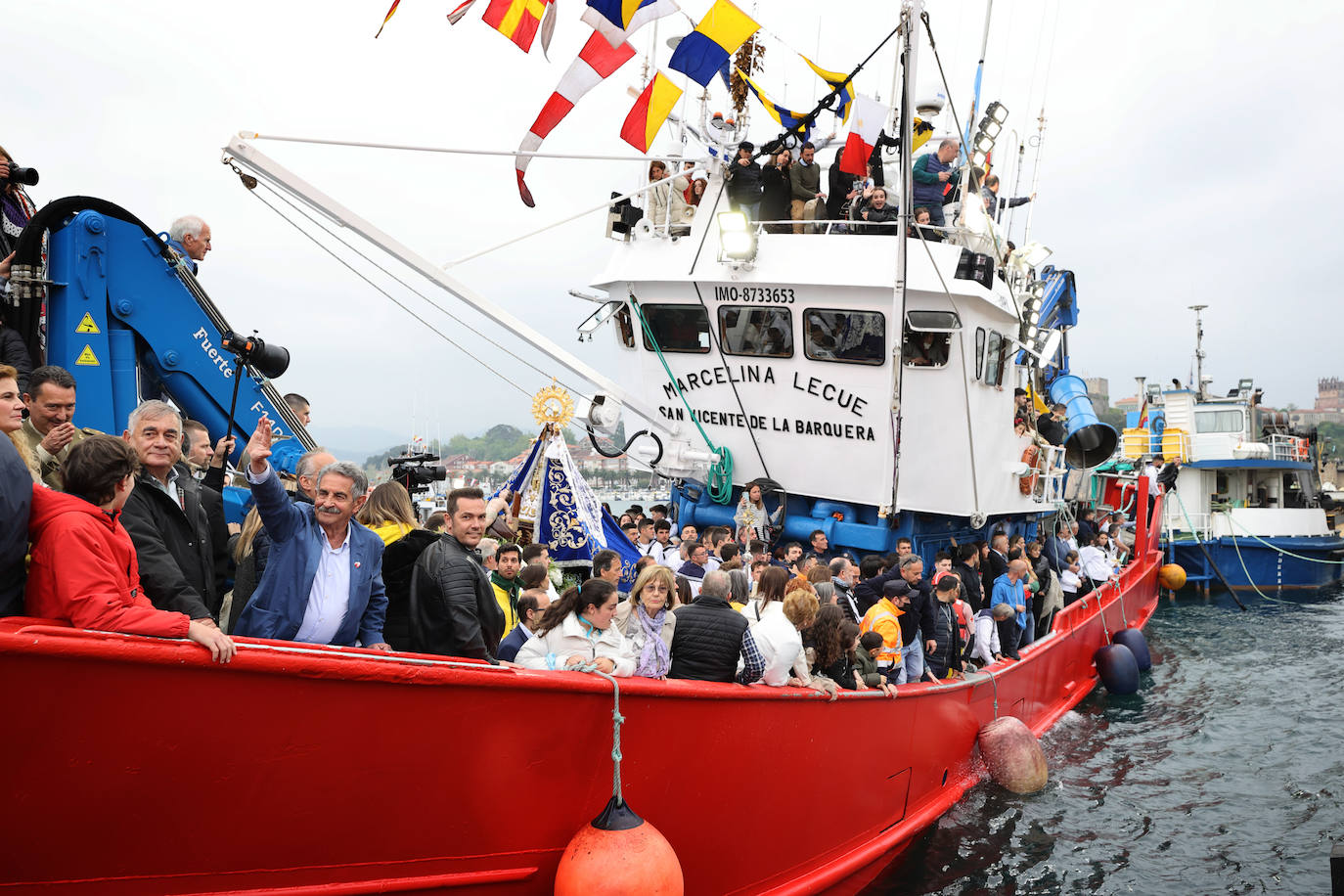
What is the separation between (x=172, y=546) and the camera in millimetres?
3533

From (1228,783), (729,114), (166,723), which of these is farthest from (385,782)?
(729,114)

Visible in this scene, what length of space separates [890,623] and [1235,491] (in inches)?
1000

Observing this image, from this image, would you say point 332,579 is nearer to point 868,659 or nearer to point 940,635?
point 868,659

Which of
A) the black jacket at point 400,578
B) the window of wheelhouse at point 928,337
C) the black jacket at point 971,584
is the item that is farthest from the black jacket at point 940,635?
the black jacket at point 400,578

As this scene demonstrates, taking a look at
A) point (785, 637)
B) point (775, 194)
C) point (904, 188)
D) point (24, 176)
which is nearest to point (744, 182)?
point (775, 194)

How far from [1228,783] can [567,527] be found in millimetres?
7727

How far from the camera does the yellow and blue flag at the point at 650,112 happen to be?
9648 mm

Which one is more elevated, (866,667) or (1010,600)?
(1010,600)

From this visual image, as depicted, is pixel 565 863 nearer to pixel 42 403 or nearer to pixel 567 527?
pixel 42 403

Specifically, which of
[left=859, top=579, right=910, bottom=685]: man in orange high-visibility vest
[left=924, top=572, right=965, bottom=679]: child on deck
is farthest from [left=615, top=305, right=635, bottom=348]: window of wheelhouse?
[left=859, top=579, right=910, bottom=685]: man in orange high-visibility vest

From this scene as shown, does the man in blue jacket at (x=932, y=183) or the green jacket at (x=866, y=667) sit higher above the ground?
the man in blue jacket at (x=932, y=183)

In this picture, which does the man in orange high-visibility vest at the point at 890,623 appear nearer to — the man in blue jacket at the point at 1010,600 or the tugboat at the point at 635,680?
the tugboat at the point at 635,680

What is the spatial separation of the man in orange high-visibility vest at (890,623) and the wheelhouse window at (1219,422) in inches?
1001

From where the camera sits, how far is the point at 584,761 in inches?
164
